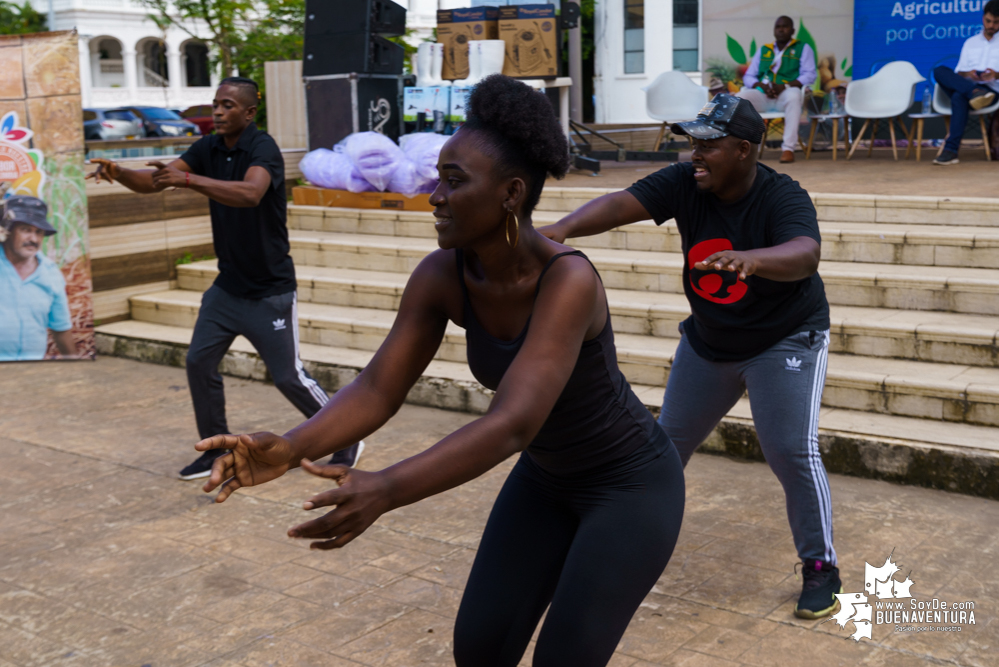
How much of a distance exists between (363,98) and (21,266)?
423cm

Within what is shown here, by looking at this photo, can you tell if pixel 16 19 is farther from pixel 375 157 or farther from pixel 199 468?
pixel 199 468

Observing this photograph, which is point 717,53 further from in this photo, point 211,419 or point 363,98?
point 211,419

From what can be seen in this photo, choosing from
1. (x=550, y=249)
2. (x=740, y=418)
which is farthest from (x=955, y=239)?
(x=550, y=249)

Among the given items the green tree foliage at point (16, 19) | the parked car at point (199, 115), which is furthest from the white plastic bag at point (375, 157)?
the green tree foliage at point (16, 19)

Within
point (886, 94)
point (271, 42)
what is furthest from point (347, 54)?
point (886, 94)

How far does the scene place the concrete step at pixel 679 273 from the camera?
650 cm

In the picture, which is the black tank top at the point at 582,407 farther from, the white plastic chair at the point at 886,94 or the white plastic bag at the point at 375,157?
the white plastic chair at the point at 886,94

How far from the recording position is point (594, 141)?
16281 millimetres

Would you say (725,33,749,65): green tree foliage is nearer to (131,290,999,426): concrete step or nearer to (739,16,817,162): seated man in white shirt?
(739,16,817,162): seated man in white shirt

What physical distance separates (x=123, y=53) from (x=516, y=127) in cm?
4808

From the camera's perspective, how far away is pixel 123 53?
1800 inches

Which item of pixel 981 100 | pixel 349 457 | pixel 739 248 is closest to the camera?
pixel 739 248

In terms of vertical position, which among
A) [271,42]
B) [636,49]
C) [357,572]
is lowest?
[357,572]

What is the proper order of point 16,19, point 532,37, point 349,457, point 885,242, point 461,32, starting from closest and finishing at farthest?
point 349,457 → point 885,242 → point 532,37 → point 461,32 → point 16,19
